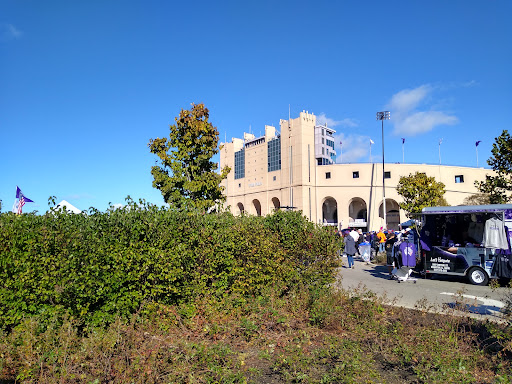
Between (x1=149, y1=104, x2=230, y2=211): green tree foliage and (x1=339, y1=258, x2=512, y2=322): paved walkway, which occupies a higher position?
(x1=149, y1=104, x2=230, y2=211): green tree foliage

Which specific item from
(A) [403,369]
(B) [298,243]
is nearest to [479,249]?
(B) [298,243]

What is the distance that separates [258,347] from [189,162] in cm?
1417

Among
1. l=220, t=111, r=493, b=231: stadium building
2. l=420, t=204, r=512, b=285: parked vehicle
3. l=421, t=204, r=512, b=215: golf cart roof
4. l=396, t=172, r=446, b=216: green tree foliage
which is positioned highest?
l=220, t=111, r=493, b=231: stadium building

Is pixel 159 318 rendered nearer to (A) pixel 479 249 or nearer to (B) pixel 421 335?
(B) pixel 421 335

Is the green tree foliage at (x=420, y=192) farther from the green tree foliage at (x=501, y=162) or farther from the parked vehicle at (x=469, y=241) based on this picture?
the parked vehicle at (x=469, y=241)

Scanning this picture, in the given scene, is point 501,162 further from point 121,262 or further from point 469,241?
point 121,262

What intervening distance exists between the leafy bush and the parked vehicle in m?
8.57

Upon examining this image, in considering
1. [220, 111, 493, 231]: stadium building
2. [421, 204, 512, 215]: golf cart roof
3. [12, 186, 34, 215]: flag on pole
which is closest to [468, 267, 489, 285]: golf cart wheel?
[421, 204, 512, 215]: golf cart roof

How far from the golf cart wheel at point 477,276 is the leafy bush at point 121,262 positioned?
866 cm

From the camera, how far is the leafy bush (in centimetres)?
481

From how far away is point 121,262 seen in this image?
16.7 ft

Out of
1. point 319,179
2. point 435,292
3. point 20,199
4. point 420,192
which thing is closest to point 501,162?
point 435,292

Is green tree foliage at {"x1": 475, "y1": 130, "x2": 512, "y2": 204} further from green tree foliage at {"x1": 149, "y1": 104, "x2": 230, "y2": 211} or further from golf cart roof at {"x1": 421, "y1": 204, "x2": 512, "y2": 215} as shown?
green tree foliage at {"x1": 149, "y1": 104, "x2": 230, "y2": 211}

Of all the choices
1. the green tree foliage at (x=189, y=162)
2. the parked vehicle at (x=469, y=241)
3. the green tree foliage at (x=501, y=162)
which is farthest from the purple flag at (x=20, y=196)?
the green tree foliage at (x=501, y=162)
